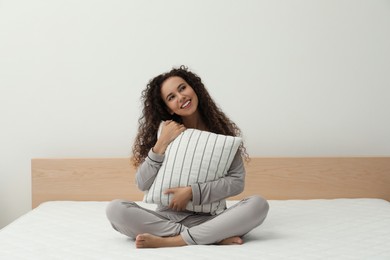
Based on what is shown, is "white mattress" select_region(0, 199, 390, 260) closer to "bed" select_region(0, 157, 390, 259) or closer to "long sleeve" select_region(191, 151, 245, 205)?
"bed" select_region(0, 157, 390, 259)

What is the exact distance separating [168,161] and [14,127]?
1.26 meters

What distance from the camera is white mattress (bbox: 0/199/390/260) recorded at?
1827 mm

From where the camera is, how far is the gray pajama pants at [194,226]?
196cm

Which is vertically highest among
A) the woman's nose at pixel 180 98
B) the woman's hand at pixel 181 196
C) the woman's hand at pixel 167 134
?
the woman's nose at pixel 180 98

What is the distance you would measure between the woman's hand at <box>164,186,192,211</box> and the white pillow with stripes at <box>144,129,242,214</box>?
0.07 ft

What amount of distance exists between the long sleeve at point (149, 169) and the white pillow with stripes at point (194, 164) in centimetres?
2

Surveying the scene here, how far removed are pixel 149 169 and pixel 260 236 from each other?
44 cm

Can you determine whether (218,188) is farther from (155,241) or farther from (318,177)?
(318,177)

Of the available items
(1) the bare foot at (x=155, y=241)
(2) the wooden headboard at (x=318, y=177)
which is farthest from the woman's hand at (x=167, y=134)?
(2) the wooden headboard at (x=318, y=177)

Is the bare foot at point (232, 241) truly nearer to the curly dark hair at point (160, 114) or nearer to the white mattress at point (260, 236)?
the white mattress at point (260, 236)

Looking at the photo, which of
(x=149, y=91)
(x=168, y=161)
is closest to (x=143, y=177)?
(x=168, y=161)

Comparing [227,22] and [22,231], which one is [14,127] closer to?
[22,231]

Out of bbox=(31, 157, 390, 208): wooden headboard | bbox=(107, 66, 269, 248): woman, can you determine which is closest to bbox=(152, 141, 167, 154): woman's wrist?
bbox=(107, 66, 269, 248): woman

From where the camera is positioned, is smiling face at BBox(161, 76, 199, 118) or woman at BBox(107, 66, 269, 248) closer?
woman at BBox(107, 66, 269, 248)
